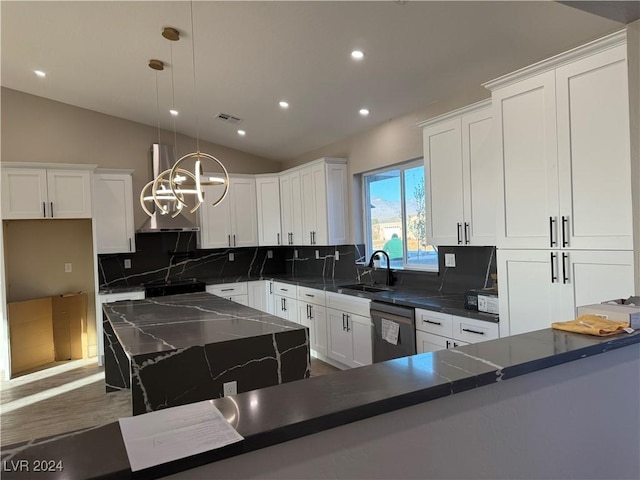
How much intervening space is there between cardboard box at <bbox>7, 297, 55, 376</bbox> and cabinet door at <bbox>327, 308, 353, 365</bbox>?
3596 mm

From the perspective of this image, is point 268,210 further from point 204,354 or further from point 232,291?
point 204,354

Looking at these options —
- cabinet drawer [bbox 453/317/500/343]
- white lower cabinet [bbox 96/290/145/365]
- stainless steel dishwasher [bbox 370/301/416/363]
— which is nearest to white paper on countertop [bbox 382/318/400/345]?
stainless steel dishwasher [bbox 370/301/416/363]

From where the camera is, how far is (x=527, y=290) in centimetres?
249

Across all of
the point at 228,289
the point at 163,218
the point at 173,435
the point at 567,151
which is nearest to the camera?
the point at 173,435

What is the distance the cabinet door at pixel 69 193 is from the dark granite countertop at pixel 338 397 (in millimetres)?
4906

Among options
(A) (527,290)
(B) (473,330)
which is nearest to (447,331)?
(B) (473,330)

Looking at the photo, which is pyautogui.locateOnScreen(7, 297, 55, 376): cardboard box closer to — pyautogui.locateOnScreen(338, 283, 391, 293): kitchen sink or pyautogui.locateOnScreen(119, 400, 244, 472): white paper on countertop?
pyautogui.locateOnScreen(338, 283, 391, 293): kitchen sink

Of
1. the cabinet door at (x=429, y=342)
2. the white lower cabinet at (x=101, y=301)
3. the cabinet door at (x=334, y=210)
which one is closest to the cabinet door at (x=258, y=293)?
the cabinet door at (x=334, y=210)

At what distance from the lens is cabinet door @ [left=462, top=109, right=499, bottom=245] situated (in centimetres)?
303

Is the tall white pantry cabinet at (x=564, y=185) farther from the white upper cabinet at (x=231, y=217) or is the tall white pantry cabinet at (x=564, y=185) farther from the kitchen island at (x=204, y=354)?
the white upper cabinet at (x=231, y=217)

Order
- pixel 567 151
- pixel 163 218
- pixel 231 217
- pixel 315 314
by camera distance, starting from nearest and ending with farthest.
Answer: pixel 567 151 < pixel 315 314 < pixel 163 218 < pixel 231 217

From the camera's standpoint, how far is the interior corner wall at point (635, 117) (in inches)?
72.3

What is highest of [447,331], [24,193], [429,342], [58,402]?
[24,193]

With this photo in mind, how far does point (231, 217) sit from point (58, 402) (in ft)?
10.3
